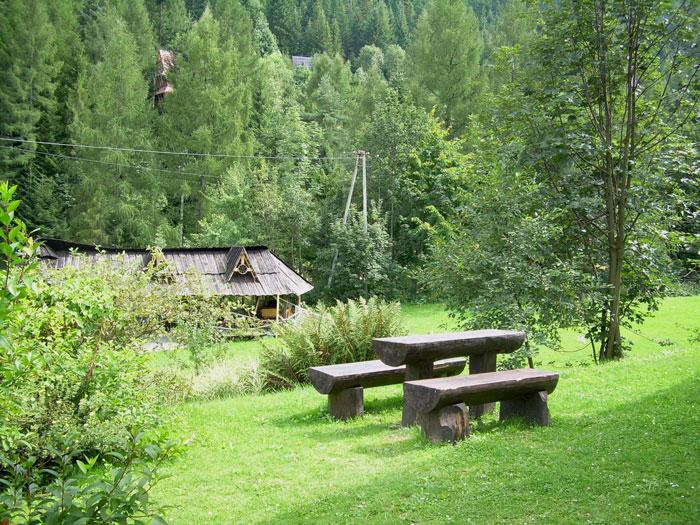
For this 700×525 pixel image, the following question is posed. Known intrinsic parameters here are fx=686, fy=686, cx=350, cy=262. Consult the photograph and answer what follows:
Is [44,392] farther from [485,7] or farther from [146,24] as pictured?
[485,7]

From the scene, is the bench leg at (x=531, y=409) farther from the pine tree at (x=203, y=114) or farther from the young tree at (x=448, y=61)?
the young tree at (x=448, y=61)

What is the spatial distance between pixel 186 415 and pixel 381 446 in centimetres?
262

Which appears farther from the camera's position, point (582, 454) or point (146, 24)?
point (146, 24)

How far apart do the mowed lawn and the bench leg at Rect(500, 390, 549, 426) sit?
0.15 m

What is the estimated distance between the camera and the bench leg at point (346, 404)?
7863 millimetres

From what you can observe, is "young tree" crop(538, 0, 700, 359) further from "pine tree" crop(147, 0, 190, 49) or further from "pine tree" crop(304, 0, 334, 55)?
"pine tree" crop(304, 0, 334, 55)

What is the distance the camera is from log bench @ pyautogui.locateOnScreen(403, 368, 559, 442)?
6.17m

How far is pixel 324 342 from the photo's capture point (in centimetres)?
1144

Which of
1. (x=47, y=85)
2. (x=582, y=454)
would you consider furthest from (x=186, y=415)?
(x=47, y=85)

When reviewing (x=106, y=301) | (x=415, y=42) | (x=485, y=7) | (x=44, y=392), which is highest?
(x=485, y=7)

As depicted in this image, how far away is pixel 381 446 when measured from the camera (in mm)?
6500

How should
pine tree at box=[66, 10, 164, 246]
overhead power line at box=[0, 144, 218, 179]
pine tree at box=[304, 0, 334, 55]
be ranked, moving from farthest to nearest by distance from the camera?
pine tree at box=[304, 0, 334, 55] → pine tree at box=[66, 10, 164, 246] → overhead power line at box=[0, 144, 218, 179]

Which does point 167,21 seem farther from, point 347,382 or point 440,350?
point 440,350

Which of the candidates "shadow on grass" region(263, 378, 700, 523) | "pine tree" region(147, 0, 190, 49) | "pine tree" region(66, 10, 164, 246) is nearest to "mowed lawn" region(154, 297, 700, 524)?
"shadow on grass" region(263, 378, 700, 523)
